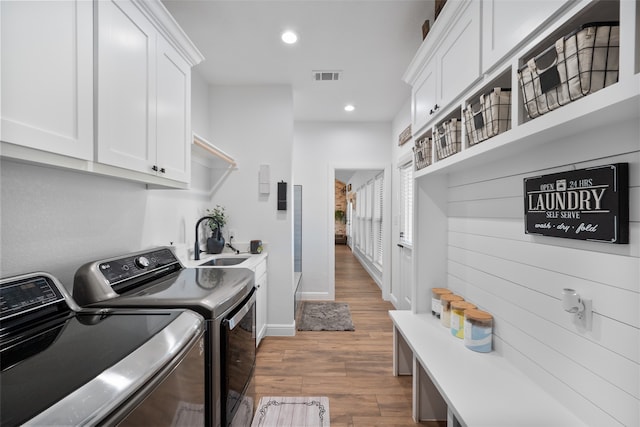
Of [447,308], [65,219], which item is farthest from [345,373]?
[65,219]

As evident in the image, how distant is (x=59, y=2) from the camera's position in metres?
0.96

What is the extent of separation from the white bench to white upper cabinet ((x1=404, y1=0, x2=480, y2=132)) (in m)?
1.41

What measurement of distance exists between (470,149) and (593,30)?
673mm

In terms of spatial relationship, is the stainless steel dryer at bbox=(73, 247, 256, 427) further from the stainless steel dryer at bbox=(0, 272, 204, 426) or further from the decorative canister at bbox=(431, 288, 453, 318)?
Result: the decorative canister at bbox=(431, 288, 453, 318)

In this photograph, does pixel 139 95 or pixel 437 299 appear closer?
pixel 139 95

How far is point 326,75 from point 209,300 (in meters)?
2.57

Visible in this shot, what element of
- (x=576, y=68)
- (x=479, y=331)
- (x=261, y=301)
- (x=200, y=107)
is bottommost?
→ (x=261, y=301)

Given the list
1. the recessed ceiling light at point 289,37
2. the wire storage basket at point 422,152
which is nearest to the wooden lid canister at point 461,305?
the wire storage basket at point 422,152

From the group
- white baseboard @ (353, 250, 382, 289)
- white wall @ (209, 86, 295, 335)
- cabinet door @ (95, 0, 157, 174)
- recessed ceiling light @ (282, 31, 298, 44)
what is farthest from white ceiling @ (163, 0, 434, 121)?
white baseboard @ (353, 250, 382, 289)

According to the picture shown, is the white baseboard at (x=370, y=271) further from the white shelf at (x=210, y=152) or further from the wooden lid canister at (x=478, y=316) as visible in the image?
the wooden lid canister at (x=478, y=316)

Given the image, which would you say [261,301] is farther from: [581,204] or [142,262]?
[581,204]

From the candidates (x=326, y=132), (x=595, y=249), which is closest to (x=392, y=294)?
(x=326, y=132)

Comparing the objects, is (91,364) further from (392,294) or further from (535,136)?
(392,294)

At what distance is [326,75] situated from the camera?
2969 mm
